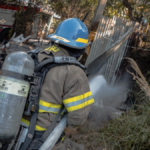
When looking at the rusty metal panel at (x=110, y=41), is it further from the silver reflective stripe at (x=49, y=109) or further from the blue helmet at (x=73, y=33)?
the silver reflective stripe at (x=49, y=109)

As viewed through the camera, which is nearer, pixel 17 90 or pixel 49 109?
pixel 17 90

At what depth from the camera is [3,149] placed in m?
1.54

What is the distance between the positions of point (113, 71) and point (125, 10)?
15.7 feet

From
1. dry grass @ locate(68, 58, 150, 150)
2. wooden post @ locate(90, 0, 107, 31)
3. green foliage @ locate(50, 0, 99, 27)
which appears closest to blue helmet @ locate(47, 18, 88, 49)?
dry grass @ locate(68, 58, 150, 150)

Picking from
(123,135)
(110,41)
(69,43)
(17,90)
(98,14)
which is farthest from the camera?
(110,41)

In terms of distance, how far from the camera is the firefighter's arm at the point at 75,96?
1611 mm

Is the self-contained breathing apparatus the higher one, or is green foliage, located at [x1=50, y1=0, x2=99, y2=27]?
green foliage, located at [x1=50, y1=0, x2=99, y2=27]

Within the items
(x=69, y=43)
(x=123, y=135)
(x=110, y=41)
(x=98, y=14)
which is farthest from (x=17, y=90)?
(x=110, y=41)

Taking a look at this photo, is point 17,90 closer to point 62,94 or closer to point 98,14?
point 62,94

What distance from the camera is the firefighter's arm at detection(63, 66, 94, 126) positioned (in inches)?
63.4

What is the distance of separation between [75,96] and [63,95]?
0.35ft

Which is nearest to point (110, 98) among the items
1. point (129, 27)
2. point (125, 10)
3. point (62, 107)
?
point (129, 27)

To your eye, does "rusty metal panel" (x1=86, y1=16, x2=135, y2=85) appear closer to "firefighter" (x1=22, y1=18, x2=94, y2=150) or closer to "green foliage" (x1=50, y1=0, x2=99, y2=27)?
"firefighter" (x1=22, y1=18, x2=94, y2=150)

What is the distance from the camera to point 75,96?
1.62m
